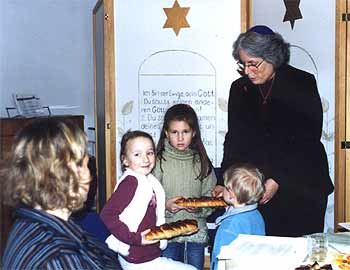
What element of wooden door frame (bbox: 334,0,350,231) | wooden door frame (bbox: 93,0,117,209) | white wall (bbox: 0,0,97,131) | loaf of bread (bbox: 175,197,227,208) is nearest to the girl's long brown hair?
loaf of bread (bbox: 175,197,227,208)

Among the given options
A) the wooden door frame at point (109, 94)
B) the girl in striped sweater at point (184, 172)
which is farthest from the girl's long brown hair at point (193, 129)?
the wooden door frame at point (109, 94)

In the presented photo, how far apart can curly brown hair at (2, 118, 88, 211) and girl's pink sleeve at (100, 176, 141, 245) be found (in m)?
0.70

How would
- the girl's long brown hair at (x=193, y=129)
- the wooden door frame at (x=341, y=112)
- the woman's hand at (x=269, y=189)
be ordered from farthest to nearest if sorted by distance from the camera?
the wooden door frame at (x=341, y=112) < the girl's long brown hair at (x=193, y=129) < the woman's hand at (x=269, y=189)

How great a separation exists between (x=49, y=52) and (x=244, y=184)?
226cm

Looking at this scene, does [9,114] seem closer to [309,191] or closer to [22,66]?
[22,66]

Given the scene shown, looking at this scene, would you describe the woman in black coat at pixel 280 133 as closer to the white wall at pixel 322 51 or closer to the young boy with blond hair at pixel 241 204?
the young boy with blond hair at pixel 241 204

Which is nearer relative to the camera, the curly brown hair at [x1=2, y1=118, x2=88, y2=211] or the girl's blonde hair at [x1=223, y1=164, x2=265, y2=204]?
the curly brown hair at [x1=2, y1=118, x2=88, y2=211]

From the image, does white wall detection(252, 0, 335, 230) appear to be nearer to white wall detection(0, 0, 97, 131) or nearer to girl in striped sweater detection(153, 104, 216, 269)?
girl in striped sweater detection(153, 104, 216, 269)

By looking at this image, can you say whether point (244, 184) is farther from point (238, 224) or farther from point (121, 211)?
point (121, 211)

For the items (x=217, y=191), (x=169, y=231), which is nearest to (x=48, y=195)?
(x=169, y=231)

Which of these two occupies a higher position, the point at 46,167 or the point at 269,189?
the point at 46,167

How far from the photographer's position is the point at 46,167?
1017 millimetres

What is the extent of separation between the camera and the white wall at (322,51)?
271 cm

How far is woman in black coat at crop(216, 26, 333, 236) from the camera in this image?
6.88 feet
